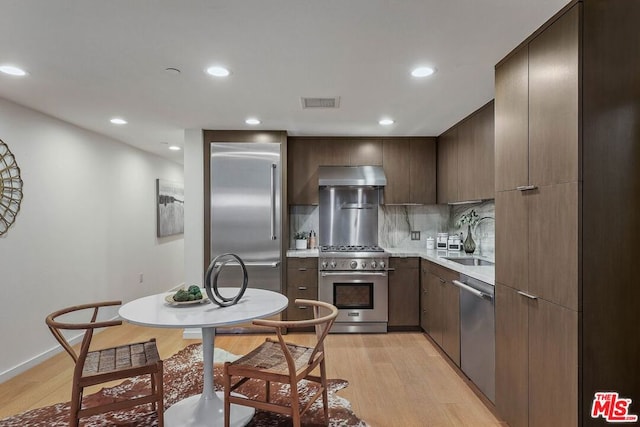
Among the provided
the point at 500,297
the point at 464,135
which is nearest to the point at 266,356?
the point at 500,297

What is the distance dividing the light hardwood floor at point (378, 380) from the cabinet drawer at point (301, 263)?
0.78 m

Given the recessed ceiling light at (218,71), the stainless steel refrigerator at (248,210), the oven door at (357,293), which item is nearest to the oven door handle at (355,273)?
the oven door at (357,293)

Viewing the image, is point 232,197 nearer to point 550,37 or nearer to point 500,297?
point 500,297

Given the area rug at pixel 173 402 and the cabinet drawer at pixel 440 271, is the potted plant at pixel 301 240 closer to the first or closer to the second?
the cabinet drawer at pixel 440 271

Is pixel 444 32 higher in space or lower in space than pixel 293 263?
higher

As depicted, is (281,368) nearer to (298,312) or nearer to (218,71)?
(218,71)

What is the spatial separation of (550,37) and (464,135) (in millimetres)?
2033

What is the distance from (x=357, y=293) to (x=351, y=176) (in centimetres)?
139

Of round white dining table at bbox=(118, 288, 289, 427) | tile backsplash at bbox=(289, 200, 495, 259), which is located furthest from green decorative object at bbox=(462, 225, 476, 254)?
round white dining table at bbox=(118, 288, 289, 427)

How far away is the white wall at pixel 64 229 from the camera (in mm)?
3320

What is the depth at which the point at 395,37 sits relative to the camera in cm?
210

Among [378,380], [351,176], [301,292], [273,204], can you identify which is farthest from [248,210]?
[378,380]

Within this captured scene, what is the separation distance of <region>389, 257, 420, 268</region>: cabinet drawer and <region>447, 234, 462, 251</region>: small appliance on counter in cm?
43

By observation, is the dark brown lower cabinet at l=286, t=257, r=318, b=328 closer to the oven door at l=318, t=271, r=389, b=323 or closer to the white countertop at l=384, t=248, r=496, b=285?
the oven door at l=318, t=271, r=389, b=323
